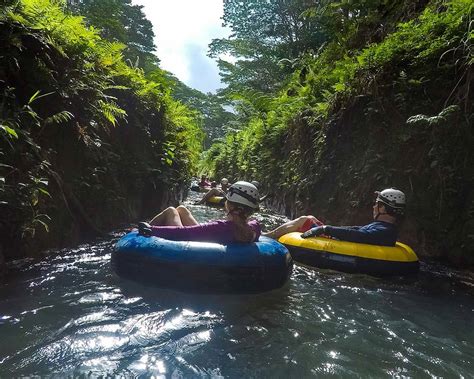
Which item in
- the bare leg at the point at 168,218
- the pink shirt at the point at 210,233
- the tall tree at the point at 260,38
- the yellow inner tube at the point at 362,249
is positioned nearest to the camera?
the pink shirt at the point at 210,233

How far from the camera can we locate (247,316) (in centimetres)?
376

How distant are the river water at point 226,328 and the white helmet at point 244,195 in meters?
1.19

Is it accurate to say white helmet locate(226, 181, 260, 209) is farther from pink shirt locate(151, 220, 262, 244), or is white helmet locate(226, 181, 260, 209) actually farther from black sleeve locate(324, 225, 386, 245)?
Answer: black sleeve locate(324, 225, 386, 245)

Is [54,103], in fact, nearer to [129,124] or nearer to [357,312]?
[129,124]

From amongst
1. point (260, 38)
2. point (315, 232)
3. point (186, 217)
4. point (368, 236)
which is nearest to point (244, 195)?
point (186, 217)

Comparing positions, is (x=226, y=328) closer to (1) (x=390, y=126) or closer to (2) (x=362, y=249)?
(2) (x=362, y=249)

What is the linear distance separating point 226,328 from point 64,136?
4.35 metres

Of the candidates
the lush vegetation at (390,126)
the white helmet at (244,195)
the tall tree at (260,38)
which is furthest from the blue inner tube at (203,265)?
the tall tree at (260,38)

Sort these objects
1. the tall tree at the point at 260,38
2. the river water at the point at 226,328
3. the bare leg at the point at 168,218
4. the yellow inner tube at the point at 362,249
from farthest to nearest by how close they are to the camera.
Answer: the tall tree at the point at 260,38, the bare leg at the point at 168,218, the yellow inner tube at the point at 362,249, the river water at the point at 226,328

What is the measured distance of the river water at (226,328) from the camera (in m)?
2.73

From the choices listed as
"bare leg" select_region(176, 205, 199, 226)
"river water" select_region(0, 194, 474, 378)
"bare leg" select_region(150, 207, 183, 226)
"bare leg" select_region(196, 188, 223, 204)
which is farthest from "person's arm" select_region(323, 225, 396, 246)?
"bare leg" select_region(196, 188, 223, 204)

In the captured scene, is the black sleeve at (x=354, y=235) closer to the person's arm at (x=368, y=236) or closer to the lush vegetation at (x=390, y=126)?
the person's arm at (x=368, y=236)

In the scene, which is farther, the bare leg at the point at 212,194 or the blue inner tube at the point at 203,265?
the bare leg at the point at 212,194

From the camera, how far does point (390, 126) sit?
23.8 feet
